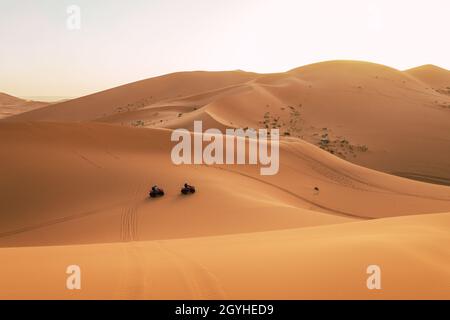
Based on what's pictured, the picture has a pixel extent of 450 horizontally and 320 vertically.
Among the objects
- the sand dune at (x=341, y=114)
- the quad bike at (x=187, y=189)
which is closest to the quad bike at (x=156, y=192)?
the quad bike at (x=187, y=189)

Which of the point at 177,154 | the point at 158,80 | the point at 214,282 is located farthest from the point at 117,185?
the point at 158,80

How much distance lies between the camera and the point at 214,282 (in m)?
3.51

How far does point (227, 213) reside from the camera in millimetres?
8820

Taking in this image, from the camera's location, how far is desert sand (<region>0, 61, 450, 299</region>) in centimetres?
356

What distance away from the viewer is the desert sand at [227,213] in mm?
3559

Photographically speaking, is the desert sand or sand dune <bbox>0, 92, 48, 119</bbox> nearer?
the desert sand

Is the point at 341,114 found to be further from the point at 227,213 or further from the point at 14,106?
the point at 14,106

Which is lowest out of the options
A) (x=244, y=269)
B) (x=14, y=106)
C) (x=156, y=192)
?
(x=156, y=192)

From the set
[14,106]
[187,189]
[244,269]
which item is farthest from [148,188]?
[14,106]

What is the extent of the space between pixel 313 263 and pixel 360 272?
0.52 metres

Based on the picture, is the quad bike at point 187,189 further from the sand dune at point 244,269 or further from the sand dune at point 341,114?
the sand dune at point 341,114

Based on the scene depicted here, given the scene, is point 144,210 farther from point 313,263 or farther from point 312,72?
point 312,72

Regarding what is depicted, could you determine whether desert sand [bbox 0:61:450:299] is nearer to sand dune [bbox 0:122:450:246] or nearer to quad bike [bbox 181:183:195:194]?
sand dune [bbox 0:122:450:246]

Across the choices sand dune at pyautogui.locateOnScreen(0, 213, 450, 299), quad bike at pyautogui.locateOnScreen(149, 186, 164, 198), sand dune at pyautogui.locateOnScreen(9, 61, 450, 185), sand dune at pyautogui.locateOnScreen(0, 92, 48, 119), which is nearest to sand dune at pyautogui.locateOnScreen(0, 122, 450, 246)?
quad bike at pyautogui.locateOnScreen(149, 186, 164, 198)
